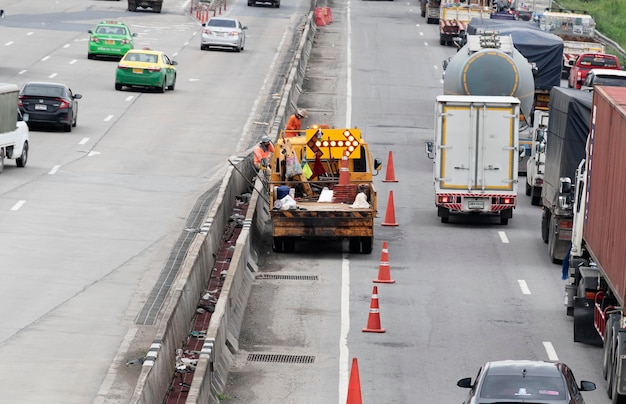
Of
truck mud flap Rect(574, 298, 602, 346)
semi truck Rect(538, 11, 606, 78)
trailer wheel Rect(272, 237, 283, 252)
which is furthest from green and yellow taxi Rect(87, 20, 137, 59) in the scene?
truck mud flap Rect(574, 298, 602, 346)

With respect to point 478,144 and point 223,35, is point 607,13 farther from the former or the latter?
point 478,144

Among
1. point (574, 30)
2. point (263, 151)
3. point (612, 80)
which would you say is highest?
point (263, 151)

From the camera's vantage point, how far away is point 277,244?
29.0 m

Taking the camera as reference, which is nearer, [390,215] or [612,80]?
[390,215]

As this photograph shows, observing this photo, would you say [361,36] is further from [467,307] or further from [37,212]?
[467,307]

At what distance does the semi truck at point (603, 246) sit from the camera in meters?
19.5

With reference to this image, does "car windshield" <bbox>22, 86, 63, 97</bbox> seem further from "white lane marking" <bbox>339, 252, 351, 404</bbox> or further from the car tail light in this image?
"white lane marking" <bbox>339, 252, 351, 404</bbox>

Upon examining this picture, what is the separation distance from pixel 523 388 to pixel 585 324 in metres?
7.20

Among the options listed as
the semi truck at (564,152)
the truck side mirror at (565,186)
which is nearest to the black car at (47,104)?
the semi truck at (564,152)

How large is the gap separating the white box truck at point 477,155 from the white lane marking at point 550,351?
1037 centimetres

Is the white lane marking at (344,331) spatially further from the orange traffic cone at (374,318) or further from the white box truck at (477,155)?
the white box truck at (477,155)

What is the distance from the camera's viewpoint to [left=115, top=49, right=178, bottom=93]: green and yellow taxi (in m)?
53.2

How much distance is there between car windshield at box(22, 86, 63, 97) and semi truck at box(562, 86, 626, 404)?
22355 mm

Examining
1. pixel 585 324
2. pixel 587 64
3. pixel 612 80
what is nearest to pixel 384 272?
pixel 585 324
